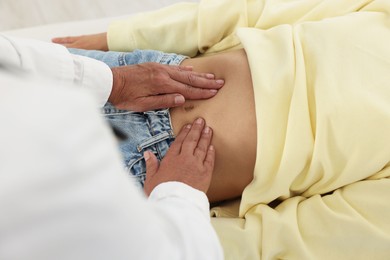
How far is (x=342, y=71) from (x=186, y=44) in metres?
0.41

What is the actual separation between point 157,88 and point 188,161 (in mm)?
186

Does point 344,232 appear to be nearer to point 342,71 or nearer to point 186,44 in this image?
point 342,71

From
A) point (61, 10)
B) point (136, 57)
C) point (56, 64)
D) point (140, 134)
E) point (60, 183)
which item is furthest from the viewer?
point (61, 10)

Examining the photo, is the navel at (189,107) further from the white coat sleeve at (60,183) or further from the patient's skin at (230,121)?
the white coat sleeve at (60,183)

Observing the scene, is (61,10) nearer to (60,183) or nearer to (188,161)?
(188,161)

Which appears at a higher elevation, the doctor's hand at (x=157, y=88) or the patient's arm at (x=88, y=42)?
the patient's arm at (x=88, y=42)

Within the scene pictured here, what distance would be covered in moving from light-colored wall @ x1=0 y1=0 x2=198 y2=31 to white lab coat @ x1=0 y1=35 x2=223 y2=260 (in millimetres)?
1328

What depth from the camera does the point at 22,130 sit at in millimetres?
299

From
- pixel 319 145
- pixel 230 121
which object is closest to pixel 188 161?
pixel 230 121

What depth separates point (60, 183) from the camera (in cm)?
31

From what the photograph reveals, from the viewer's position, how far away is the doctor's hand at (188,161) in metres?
0.76

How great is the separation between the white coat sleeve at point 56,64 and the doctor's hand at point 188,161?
0.57ft

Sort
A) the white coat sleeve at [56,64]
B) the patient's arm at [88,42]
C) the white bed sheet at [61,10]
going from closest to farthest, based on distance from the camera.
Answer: the white coat sleeve at [56,64]
the patient's arm at [88,42]
the white bed sheet at [61,10]

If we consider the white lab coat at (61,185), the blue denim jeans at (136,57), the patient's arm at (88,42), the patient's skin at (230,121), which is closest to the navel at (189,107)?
the patient's skin at (230,121)
